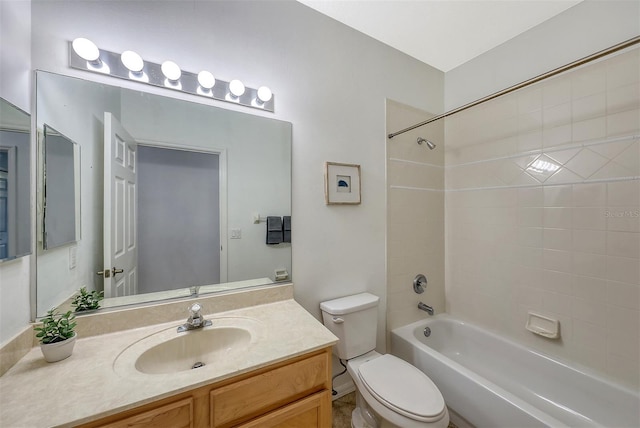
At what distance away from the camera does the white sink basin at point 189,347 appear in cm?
94

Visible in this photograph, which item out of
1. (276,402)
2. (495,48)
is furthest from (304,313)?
(495,48)

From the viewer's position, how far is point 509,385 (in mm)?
1688

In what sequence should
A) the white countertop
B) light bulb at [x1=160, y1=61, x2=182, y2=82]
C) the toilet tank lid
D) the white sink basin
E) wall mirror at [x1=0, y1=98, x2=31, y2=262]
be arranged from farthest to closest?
the toilet tank lid
light bulb at [x1=160, y1=61, x2=182, y2=82]
the white sink basin
wall mirror at [x1=0, y1=98, x2=31, y2=262]
the white countertop

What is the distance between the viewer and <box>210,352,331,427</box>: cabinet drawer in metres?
0.81

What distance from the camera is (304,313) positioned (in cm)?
127

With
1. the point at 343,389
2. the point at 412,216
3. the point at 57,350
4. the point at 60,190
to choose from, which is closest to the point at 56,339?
the point at 57,350

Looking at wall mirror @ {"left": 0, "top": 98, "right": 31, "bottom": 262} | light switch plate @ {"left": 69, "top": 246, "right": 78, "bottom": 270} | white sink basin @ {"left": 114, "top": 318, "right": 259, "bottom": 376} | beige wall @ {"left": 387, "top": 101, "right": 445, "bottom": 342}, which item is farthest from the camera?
beige wall @ {"left": 387, "top": 101, "right": 445, "bottom": 342}

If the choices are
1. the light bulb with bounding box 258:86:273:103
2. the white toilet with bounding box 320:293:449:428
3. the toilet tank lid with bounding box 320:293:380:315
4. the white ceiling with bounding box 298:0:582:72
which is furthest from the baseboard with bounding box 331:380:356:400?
the white ceiling with bounding box 298:0:582:72

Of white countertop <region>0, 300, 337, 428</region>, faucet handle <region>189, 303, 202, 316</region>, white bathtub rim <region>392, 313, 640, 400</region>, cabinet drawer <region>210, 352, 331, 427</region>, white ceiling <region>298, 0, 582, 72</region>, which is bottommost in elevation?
white bathtub rim <region>392, 313, 640, 400</region>

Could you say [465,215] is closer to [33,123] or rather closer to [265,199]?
[265,199]

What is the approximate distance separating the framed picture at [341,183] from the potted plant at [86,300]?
124cm

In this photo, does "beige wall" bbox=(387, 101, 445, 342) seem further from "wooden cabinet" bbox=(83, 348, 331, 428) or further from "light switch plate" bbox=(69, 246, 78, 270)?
"light switch plate" bbox=(69, 246, 78, 270)

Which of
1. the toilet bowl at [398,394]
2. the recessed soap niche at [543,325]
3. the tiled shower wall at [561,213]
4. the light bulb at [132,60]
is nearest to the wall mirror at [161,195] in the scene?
the light bulb at [132,60]

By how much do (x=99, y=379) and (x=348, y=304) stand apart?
119 cm
